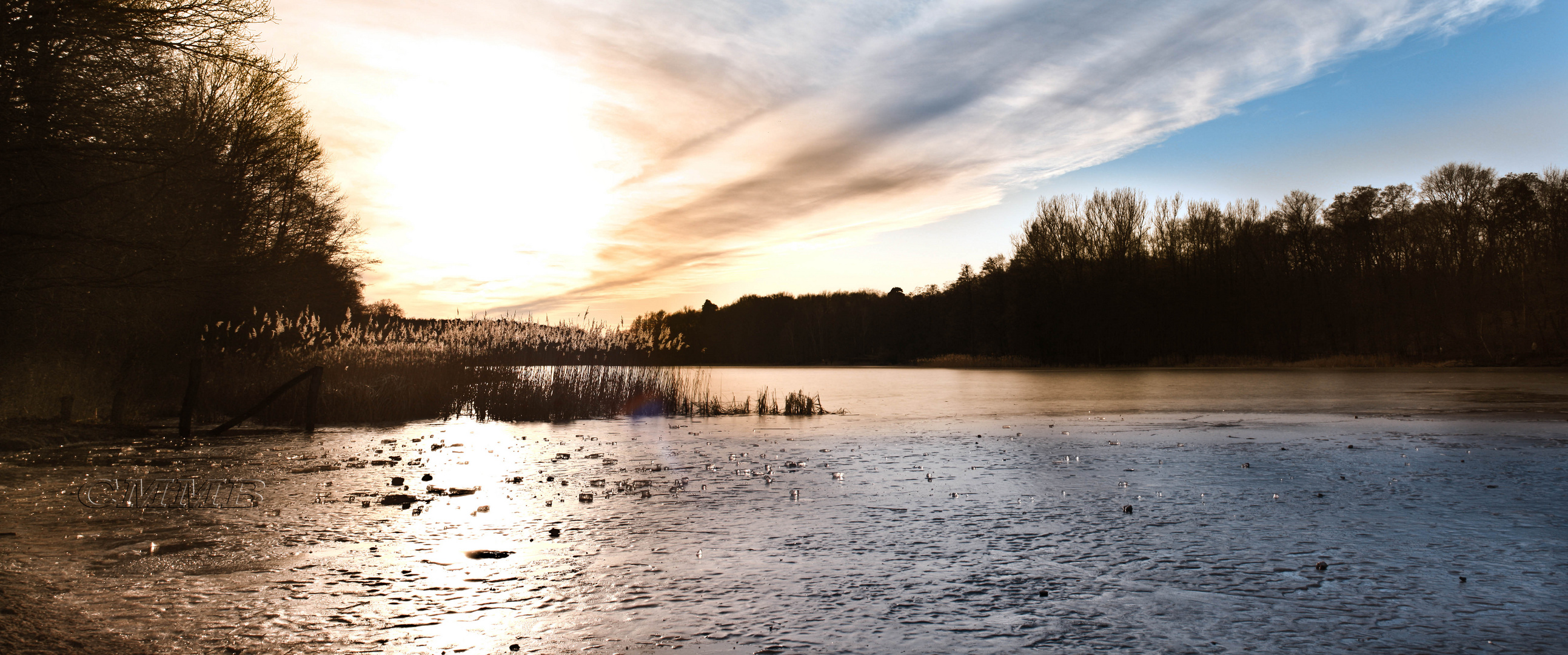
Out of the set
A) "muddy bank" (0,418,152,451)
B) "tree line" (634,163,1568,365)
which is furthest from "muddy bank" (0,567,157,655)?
"tree line" (634,163,1568,365)

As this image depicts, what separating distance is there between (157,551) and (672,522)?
2897mm

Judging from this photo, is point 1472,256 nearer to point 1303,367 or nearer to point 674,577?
point 1303,367

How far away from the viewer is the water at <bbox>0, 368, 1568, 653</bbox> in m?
3.40

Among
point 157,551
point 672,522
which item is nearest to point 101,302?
point 157,551

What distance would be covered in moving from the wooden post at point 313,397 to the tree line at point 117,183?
193 cm

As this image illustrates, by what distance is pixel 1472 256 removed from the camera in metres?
40.0

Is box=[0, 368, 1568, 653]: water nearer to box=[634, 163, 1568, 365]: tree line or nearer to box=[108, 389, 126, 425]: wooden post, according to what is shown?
box=[108, 389, 126, 425]: wooden post

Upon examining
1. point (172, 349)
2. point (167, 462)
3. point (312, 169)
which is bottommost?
point (167, 462)

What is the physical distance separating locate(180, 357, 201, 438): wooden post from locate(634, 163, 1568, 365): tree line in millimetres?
30424

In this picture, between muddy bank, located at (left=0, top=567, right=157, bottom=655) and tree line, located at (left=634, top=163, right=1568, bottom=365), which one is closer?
muddy bank, located at (left=0, top=567, right=157, bottom=655)

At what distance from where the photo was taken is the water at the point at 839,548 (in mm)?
3402

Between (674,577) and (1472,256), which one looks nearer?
(674,577)

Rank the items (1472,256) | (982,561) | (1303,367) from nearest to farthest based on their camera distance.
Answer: (982,561)
(1472,256)
(1303,367)

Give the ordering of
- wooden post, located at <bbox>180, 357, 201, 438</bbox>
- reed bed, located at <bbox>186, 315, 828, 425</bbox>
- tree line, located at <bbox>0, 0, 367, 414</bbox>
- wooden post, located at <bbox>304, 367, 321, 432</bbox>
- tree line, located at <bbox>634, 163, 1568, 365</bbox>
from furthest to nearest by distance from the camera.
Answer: tree line, located at <bbox>634, 163, 1568, 365</bbox>, reed bed, located at <bbox>186, 315, 828, 425</bbox>, wooden post, located at <bbox>304, 367, 321, 432</bbox>, wooden post, located at <bbox>180, 357, 201, 438</bbox>, tree line, located at <bbox>0, 0, 367, 414</bbox>
